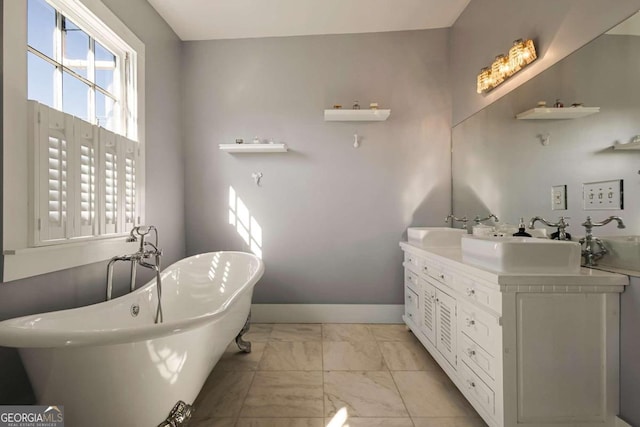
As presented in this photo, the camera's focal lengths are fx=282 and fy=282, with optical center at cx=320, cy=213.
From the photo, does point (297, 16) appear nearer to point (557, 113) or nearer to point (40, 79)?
point (40, 79)

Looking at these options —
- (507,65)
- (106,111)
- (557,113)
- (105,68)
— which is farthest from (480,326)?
(105,68)

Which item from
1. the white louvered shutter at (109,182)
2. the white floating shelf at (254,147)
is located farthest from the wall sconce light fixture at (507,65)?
the white louvered shutter at (109,182)

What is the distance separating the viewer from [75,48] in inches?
68.1

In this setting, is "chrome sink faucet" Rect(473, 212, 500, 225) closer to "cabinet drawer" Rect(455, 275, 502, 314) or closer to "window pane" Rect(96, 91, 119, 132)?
"cabinet drawer" Rect(455, 275, 502, 314)

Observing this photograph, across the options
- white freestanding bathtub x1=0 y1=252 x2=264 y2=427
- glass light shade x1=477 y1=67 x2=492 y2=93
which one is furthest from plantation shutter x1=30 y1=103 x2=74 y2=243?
glass light shade x1=477 y1=67 x2=492 y2=93

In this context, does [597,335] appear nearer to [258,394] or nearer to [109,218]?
[258,394]

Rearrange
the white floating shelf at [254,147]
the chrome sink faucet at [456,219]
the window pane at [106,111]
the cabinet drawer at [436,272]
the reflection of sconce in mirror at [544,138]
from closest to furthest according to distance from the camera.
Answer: the reflection of sconce in mirror at [544,138] → the cabinet drawer at [436,272] → the window pane at [106,111] → the chrome sink faucet at [456,219] → the white floating shelf at [254,147]

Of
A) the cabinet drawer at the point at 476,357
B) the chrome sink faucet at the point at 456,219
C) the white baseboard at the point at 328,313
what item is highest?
the chrome sink faucet at the point at 456,219

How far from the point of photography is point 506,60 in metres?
1.94

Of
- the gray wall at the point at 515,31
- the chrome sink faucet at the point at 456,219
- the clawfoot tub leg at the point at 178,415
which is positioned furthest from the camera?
the chrome sink faucet at the point at 456,219

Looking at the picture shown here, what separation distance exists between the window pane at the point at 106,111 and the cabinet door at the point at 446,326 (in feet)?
8.42

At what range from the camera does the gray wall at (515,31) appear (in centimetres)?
136

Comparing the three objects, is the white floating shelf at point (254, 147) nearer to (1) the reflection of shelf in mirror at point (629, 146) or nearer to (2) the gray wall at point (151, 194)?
(2) the gray wall at point (151, 194)

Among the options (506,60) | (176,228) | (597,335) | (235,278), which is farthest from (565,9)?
(176,228)
